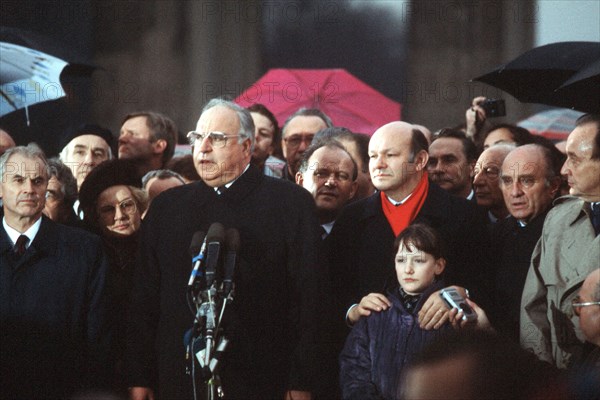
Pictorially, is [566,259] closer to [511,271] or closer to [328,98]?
[511,271]

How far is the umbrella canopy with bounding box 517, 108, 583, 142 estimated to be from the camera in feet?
39.0

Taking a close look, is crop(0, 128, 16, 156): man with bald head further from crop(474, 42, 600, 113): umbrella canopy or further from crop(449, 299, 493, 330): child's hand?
crop(449, 299, 493, 330): child's hand

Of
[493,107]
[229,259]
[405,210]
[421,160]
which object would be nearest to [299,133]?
[493,107]

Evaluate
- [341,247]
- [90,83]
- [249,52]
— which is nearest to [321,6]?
[249,52]

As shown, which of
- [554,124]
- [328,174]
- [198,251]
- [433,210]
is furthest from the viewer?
[554,124]

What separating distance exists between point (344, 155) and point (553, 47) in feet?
5.40

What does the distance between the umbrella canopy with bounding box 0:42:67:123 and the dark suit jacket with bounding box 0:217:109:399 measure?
152 cm

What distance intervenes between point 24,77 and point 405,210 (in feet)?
8.81

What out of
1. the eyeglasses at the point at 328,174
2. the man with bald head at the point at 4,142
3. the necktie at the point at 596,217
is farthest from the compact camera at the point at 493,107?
the man with bald head at the point at 4,142

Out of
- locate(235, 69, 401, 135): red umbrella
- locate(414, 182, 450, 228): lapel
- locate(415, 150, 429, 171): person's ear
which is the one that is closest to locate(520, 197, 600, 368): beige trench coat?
locate(414, 182, 450, 228): lapel

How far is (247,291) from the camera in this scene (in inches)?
219

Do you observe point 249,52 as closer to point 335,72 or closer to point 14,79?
point 335,72

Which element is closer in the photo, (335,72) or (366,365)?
(366,365)

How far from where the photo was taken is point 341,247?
611 cm
